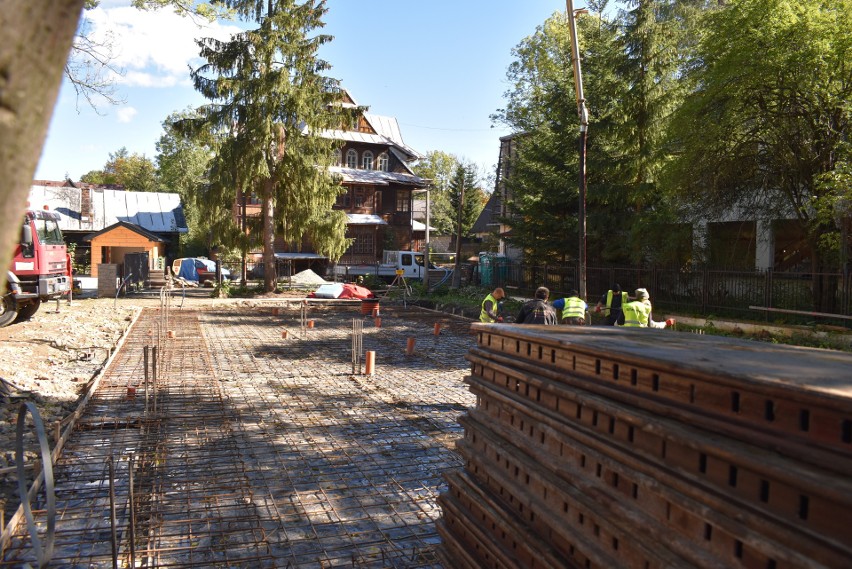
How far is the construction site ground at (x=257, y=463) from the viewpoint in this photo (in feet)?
17.3

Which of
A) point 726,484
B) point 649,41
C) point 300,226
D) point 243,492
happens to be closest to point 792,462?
point 726,484

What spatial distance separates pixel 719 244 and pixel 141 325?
17940 mm

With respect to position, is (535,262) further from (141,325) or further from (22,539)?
(22,539)

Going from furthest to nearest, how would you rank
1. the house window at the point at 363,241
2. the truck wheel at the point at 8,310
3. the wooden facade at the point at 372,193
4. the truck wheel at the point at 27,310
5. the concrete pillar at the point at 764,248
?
the house window at the point at 363,241 → the wooden facade at the point at 372,193 → the concrete pillar at the point at 764,248 → the truck wheel at the point at 27,310 → the truck wheel at the point at 8,310

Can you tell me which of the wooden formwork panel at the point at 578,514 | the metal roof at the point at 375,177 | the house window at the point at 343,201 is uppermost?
the metal roof at the point at 375,177

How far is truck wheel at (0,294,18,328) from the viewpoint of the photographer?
53.1 ft

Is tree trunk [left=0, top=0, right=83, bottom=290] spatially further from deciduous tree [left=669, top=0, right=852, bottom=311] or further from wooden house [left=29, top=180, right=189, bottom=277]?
wooden house [left=29, top=180, right=189, bottom=277]

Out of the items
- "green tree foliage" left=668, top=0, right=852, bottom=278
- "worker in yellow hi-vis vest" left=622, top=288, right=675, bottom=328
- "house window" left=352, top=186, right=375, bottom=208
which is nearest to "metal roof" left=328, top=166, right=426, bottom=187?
"house window" left=352, top=186, right=375, bottom=208

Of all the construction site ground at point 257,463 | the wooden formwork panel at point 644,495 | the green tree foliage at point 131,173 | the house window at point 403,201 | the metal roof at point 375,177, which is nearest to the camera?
the wooden formwork panel at point 644,495

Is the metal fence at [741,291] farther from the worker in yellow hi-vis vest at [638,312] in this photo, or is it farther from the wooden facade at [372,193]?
the wooden facade at [372,193]

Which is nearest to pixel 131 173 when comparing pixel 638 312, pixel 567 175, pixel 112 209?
pixel 112 209

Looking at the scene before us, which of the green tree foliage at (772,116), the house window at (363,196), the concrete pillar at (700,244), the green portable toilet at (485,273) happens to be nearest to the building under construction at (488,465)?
the green tree foliage at (772,116)

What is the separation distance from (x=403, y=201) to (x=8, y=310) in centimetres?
3389

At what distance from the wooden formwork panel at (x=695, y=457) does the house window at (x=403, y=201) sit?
4490 cm
